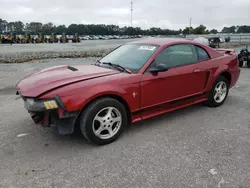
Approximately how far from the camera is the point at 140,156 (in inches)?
113

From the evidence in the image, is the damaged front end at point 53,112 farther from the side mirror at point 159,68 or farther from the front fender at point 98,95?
the side mirror at point 159,68

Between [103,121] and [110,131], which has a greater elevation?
[103,121]

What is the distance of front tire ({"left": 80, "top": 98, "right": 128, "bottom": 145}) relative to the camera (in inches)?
115

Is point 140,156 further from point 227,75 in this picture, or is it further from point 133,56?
point 227,75

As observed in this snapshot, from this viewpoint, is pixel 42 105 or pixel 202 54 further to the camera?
pixel 202 54

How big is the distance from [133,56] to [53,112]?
1.69 meters

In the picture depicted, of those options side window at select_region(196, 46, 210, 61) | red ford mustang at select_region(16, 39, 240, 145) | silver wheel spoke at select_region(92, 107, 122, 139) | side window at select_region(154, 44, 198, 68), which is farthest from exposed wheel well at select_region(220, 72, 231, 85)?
silver wheel spoke at select_region(92, 107, 122, 139)

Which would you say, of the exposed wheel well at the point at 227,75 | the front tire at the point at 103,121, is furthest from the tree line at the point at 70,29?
the front tire at the point at 103,121

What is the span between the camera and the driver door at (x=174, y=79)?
11.3 ft

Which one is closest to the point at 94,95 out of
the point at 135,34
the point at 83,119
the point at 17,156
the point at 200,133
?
the point at 83,119

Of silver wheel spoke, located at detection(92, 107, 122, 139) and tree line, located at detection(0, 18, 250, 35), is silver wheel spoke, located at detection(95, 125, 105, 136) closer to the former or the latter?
silver wheel spoke, located at detection(92, 107, 122, 139)

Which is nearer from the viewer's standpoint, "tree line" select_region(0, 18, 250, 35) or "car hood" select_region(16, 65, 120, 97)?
"car hood" select_region(16, 65, 120, 97)

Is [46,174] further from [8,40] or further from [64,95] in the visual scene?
[8,40]

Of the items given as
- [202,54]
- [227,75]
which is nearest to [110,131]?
[202,54]
